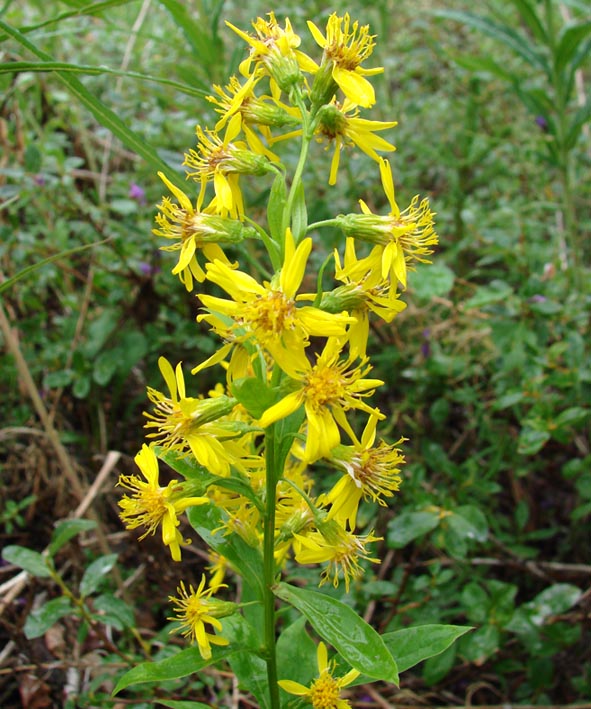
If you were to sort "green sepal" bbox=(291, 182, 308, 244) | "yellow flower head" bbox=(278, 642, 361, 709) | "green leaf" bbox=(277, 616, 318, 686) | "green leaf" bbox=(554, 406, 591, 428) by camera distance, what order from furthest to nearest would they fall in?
"green leaf" bbox=(554, 406, 591, 428) → "green leaf" bbox=(277, 616, 318, 686) → "yellow flower head" bbox=(278, 642, 361, 709) → "green sepal" bbox=(291, 182, 308, 244)

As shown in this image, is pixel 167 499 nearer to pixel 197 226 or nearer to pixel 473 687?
Answer: pixel 197 226

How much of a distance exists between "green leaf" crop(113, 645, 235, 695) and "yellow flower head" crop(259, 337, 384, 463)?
0.40 metres

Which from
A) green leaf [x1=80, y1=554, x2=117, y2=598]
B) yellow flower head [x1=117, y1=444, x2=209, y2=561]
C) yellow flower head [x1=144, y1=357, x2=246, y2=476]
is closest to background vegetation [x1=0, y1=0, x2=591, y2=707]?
green leaf [x1=80, y1=554, x2=117, y2=598]

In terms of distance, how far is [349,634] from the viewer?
3.75ft

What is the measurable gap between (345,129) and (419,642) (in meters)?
0.89

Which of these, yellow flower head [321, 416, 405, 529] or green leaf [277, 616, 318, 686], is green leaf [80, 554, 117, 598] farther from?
yellow flower head [321, 416, 405, 529]

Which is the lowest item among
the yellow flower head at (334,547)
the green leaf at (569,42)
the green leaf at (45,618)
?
the green leaf at (45,618)

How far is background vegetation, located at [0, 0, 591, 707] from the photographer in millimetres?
1803

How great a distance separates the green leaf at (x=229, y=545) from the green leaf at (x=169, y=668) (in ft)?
0.45

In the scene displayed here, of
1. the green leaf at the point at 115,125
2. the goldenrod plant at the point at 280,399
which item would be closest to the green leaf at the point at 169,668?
the goldenrod plant at the point at 280,399

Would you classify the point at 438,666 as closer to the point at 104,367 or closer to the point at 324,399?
the point at 324,399

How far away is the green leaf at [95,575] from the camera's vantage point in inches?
65.2

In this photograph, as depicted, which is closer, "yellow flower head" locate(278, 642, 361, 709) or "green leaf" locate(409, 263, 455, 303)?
"yellow flower head" locate(278, 642, 361, 709)

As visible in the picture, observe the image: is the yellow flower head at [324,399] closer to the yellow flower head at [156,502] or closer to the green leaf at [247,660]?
the yellow flower head at [156,502]
